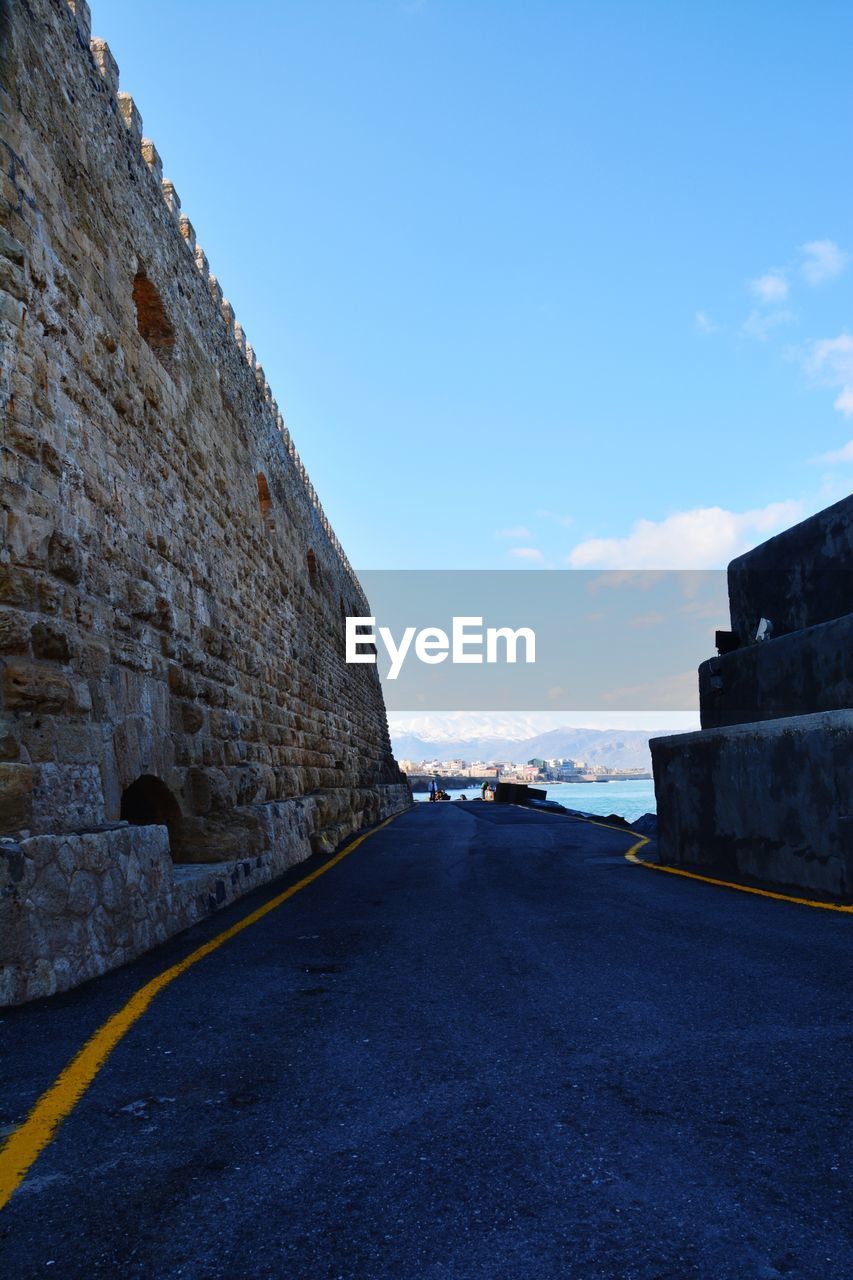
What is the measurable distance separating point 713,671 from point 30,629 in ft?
23.9

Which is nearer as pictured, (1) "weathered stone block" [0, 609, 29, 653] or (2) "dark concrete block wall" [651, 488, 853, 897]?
(1) "weathered stone block" [0, 609, 29, 653]

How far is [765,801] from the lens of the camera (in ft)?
23.5

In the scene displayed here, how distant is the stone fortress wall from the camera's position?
4621 millimetres

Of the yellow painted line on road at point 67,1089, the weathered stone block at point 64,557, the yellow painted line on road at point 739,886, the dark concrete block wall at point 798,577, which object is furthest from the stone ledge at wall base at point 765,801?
the weathered stone block at point 64,557

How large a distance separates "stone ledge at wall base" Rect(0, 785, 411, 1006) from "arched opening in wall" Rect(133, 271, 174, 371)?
5086mm

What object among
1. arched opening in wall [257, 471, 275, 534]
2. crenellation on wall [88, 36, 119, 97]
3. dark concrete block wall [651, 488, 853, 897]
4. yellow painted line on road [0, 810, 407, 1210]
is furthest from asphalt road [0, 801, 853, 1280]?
arched opening in wall [257, 471, 275, 534]

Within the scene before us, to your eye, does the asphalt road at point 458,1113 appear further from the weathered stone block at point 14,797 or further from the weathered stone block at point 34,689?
the weathered stone block at point 34,689

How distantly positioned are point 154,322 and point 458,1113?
26.2 feet

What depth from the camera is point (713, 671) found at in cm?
946

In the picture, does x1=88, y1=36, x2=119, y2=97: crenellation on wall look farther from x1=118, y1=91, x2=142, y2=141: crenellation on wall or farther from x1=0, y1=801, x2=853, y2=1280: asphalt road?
x1=0, y1=801, x2=853, y2=1280: asphalt road

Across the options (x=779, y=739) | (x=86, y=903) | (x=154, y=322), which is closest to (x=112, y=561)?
(x=86, y=903)

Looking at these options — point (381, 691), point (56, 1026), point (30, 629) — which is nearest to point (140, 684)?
point (30, 629)

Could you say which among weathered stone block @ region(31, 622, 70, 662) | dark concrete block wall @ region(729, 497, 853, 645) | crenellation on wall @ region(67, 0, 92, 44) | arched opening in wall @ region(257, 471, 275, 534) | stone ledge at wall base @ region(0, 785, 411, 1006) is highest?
crenellation on wall @ region(67, 0, 92, 44)

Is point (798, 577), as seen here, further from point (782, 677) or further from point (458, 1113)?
point (458, 1113)
